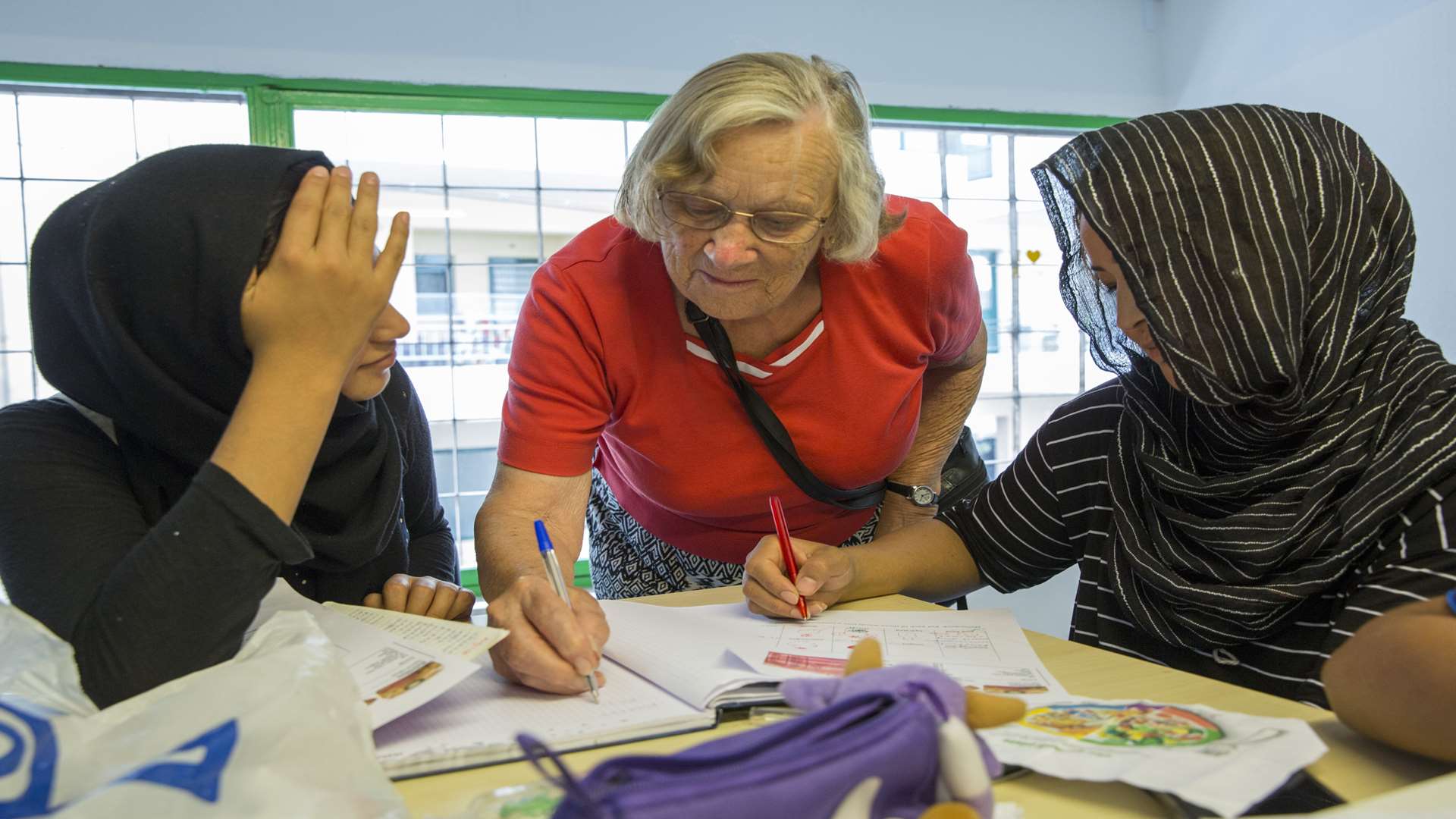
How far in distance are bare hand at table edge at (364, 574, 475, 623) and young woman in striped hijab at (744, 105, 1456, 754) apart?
81cm

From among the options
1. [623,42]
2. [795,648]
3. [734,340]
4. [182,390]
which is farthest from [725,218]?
[623,42]

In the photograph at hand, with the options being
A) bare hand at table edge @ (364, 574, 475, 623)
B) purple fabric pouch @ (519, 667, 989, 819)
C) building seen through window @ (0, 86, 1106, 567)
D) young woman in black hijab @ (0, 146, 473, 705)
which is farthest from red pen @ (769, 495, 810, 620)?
building seen through window @ (0, 86, 1106, 567)

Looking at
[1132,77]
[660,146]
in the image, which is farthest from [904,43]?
[660,146]

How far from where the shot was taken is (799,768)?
1.70 ft

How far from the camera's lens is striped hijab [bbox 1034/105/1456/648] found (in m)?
1.00

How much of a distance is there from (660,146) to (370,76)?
296cm

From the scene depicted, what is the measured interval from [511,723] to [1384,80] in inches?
171

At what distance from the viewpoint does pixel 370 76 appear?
12.7 feet

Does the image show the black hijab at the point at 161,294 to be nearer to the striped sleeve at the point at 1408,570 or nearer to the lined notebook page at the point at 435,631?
the lined notebook page at the point at 435,631

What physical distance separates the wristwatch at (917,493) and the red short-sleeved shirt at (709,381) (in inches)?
3.6

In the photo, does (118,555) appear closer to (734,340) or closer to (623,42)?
(734,340)

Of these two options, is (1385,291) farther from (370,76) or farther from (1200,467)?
(370,76)

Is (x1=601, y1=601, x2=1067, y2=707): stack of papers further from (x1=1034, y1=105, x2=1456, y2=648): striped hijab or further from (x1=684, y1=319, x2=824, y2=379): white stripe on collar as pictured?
(x1=684, y1=319, x2=824, y2=379): white stripe on collar

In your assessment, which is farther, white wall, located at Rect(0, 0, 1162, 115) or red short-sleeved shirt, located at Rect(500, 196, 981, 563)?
white wall, located at Rect(0, 0, 1162, 115)
